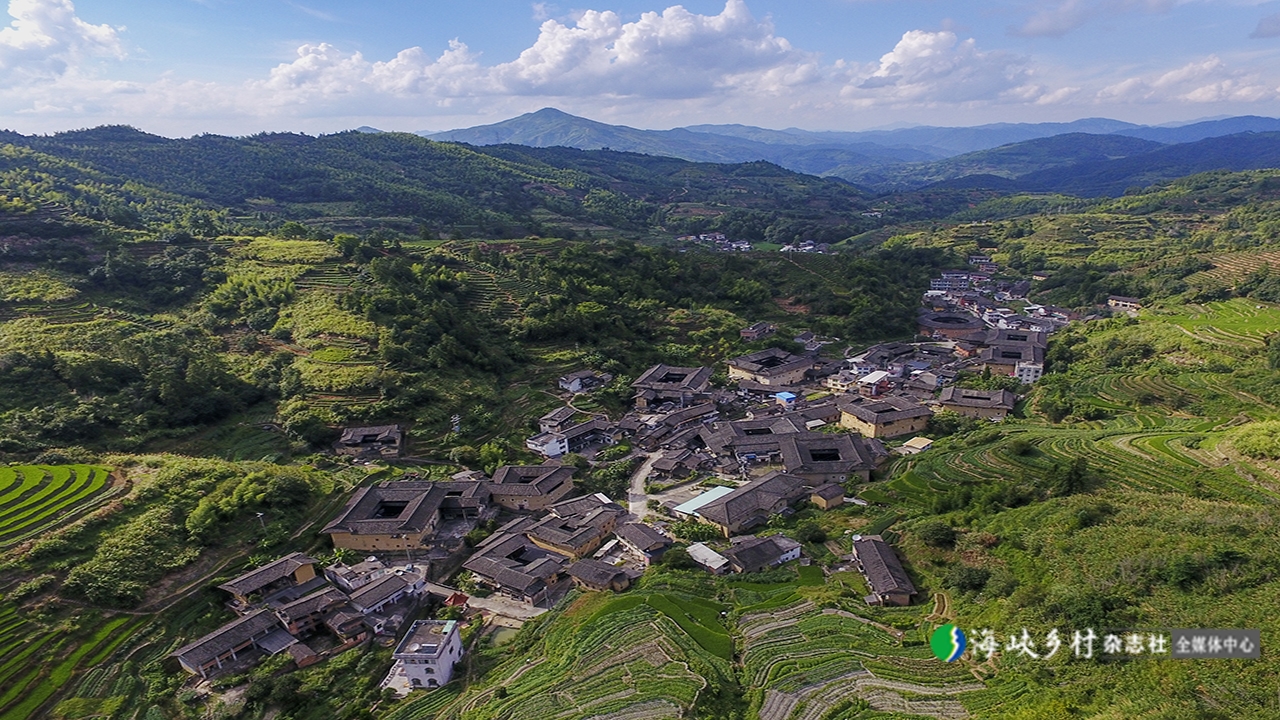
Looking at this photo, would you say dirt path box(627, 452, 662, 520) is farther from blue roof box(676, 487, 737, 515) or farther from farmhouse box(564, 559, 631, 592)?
farmhouse box(564, 559, 631, 592)

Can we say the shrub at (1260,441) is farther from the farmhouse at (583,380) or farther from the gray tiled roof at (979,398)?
the farmhouse at (583,380)

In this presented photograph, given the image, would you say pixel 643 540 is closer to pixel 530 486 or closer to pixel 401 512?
pixel 530 486

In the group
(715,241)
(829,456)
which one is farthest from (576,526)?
(715,241)

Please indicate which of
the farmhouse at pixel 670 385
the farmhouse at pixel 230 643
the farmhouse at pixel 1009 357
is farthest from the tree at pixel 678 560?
the farmhouse at pixel 1009 357

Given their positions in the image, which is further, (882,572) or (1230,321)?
(1230,321)

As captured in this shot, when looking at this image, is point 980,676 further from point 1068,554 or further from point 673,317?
point 673,317

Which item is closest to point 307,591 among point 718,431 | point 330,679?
point 330,679

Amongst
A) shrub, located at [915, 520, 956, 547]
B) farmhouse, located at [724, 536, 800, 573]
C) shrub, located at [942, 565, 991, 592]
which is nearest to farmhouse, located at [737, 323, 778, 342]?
farmhouse, located at [724, 536, 800, 573]
